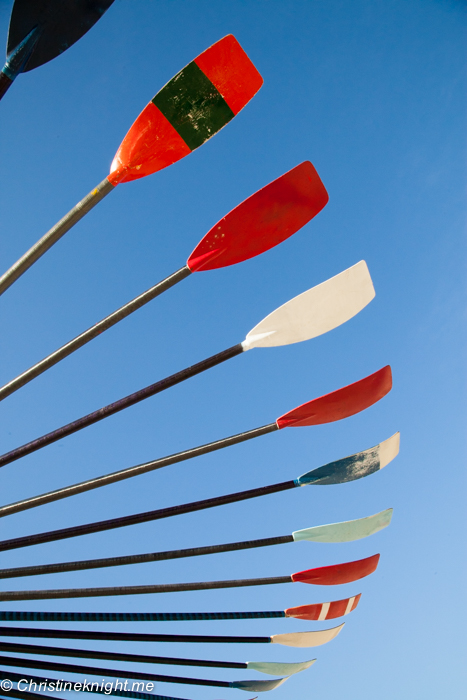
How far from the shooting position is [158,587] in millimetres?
3143

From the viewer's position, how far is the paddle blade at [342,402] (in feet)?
9.32

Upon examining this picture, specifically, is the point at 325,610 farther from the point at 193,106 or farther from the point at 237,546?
the point at 193,106

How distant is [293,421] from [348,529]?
1.34 metres

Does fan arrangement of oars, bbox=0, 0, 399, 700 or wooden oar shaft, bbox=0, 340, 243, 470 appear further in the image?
wooden oar shaft, bbox=0, 340, 243, 470

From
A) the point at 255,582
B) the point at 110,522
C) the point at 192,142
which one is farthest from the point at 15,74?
the point at 255,582

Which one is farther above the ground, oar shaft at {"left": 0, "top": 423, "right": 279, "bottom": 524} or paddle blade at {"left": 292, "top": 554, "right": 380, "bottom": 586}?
oar shaft at {"left": 0, "top": 423, "right": 279, "bottom": 524}

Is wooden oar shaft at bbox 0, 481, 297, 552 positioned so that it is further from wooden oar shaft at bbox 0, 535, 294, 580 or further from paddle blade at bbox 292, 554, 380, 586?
paddle blade at bbox 292, 554, 380, 586

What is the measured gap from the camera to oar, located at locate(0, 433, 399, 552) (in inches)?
110

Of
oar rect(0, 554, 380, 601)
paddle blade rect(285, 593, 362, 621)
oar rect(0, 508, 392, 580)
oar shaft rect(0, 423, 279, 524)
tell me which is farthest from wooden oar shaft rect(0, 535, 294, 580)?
paddle blade rect(285, 593, 362, 621)

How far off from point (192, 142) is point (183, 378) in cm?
112

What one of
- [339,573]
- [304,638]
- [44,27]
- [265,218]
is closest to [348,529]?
[339,573]

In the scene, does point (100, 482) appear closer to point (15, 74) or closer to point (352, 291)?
point (352, 291)

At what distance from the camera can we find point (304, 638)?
14.2 feet

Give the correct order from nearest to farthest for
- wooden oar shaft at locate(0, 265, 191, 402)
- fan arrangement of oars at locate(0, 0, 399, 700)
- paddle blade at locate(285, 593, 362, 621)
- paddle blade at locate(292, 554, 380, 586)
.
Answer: fan arrangement of oars at locate(0, 0, 399, 700)
wooden oar shaft at locate(0, 265, 191, 402)
paddle blade at locate(292, 554, 380, 586)
paddle blade at locate(285, 593, 362, 621)
